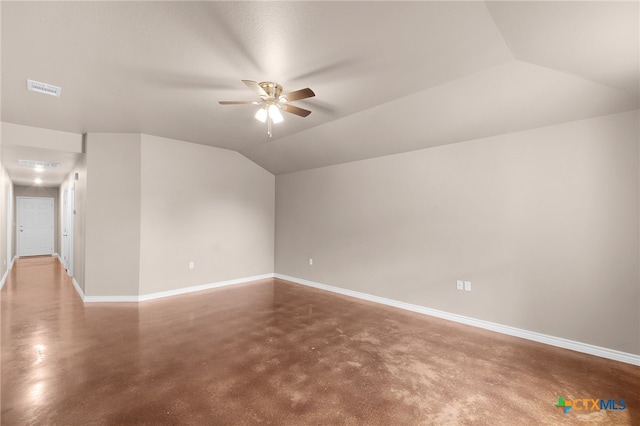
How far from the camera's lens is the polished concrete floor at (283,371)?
1.98 m

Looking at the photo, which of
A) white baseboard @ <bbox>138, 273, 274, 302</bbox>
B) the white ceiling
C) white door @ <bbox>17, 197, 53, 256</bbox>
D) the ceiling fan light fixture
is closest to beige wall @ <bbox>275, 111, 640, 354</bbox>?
the white ceiling

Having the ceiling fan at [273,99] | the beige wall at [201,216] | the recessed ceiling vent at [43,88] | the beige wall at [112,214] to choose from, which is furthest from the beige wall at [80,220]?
the ceiling fan at [273,99]

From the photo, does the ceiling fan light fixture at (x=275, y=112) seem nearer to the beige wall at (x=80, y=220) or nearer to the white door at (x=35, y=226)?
the beige wall at (x=80, y=220)

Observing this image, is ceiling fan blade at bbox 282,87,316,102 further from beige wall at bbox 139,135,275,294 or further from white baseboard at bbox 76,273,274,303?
white baseboard at bbox 76,273,274,303

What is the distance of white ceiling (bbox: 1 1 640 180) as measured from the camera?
186 centimetres

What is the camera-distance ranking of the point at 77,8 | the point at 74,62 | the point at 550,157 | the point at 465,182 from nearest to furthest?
the point at 77,8
the point at 74,62
the point at 550,157
the point at 465,182

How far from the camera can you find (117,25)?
2.01 m

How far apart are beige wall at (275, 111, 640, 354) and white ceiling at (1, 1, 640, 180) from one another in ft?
1.18

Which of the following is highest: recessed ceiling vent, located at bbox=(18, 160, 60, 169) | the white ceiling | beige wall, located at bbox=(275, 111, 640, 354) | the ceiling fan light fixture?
the white ceiling

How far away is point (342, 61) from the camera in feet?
8.07

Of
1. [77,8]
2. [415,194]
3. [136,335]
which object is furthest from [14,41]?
[415,194]

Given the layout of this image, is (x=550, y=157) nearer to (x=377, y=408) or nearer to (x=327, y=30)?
(x=327, y=30)

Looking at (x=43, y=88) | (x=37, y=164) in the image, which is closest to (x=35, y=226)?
(x=37, y=164)

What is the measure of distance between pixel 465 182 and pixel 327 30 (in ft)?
9.00
